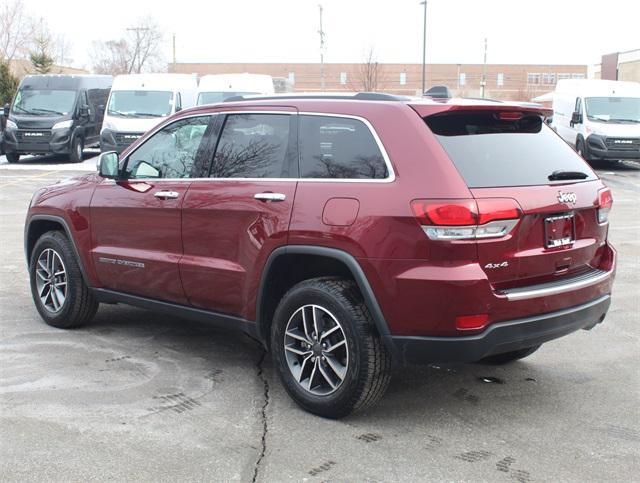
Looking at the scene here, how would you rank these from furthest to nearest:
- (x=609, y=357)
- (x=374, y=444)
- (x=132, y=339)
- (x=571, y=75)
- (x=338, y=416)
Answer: (x=571, y=75) → (x=132, y=339) → (x=609, y=357) → (x=338, y=416) → (x=374, y=444)

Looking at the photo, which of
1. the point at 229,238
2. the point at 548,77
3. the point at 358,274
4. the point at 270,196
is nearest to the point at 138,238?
the point at 229,238

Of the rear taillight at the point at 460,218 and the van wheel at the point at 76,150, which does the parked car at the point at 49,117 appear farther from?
the rear taillight at the point at 460,218

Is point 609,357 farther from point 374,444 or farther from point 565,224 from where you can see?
point 374,444

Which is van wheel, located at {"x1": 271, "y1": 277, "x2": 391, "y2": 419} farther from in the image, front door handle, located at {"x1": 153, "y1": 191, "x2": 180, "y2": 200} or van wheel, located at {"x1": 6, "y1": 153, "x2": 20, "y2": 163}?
van wheel, located at {"x1": 6, "y1": 153, "x2": 20, "y2": 163}

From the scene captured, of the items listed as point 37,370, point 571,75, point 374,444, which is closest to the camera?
point 374,444

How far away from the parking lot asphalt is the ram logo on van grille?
1.21m

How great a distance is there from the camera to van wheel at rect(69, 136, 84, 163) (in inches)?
886

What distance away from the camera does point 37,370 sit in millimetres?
5219

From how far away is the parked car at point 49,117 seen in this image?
21938 millimetres

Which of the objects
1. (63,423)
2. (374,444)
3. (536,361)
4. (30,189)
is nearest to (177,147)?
(63,423)

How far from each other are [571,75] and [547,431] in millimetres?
98102

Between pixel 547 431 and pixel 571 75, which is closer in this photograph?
pixel 547 431

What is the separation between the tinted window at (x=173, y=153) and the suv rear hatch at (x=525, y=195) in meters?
1.70

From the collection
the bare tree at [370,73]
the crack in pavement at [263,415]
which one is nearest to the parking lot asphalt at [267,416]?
the crack in pavement at [263,415]
